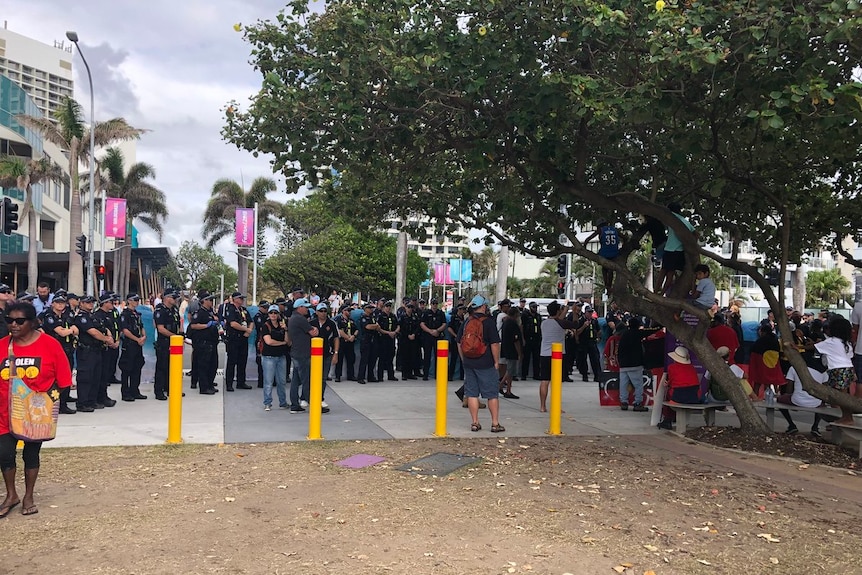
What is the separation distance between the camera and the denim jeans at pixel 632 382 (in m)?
11.9

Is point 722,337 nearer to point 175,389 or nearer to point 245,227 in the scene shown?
point 175,389

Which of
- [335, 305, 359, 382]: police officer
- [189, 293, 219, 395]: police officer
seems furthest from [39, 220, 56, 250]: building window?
[189, 293, 219, 395]: police officer

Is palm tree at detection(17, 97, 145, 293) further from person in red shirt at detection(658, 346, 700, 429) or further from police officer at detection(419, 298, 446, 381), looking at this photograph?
person in red shirt at detection(658, 346, 700, 429)

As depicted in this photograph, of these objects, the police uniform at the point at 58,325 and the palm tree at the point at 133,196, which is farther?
the palm tree at the point at 133,196

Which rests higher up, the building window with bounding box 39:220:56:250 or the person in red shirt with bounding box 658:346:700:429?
the building window with bounding box 39:220:56:250

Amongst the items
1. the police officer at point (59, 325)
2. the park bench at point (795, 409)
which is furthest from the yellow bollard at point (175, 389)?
the park bench at point (795, 409)

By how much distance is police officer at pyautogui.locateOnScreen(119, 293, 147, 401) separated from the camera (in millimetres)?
11938

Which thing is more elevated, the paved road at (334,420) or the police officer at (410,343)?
the police officer at (410,343)

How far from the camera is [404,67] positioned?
776 centimetres

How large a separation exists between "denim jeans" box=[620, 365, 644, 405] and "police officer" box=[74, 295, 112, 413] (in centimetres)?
811

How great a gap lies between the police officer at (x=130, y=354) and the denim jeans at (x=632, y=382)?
7.94 meters

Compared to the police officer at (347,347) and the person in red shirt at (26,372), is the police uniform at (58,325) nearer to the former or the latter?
the person in red shirt at (26,372)

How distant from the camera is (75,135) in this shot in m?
37.7

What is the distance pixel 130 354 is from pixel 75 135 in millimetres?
30351
